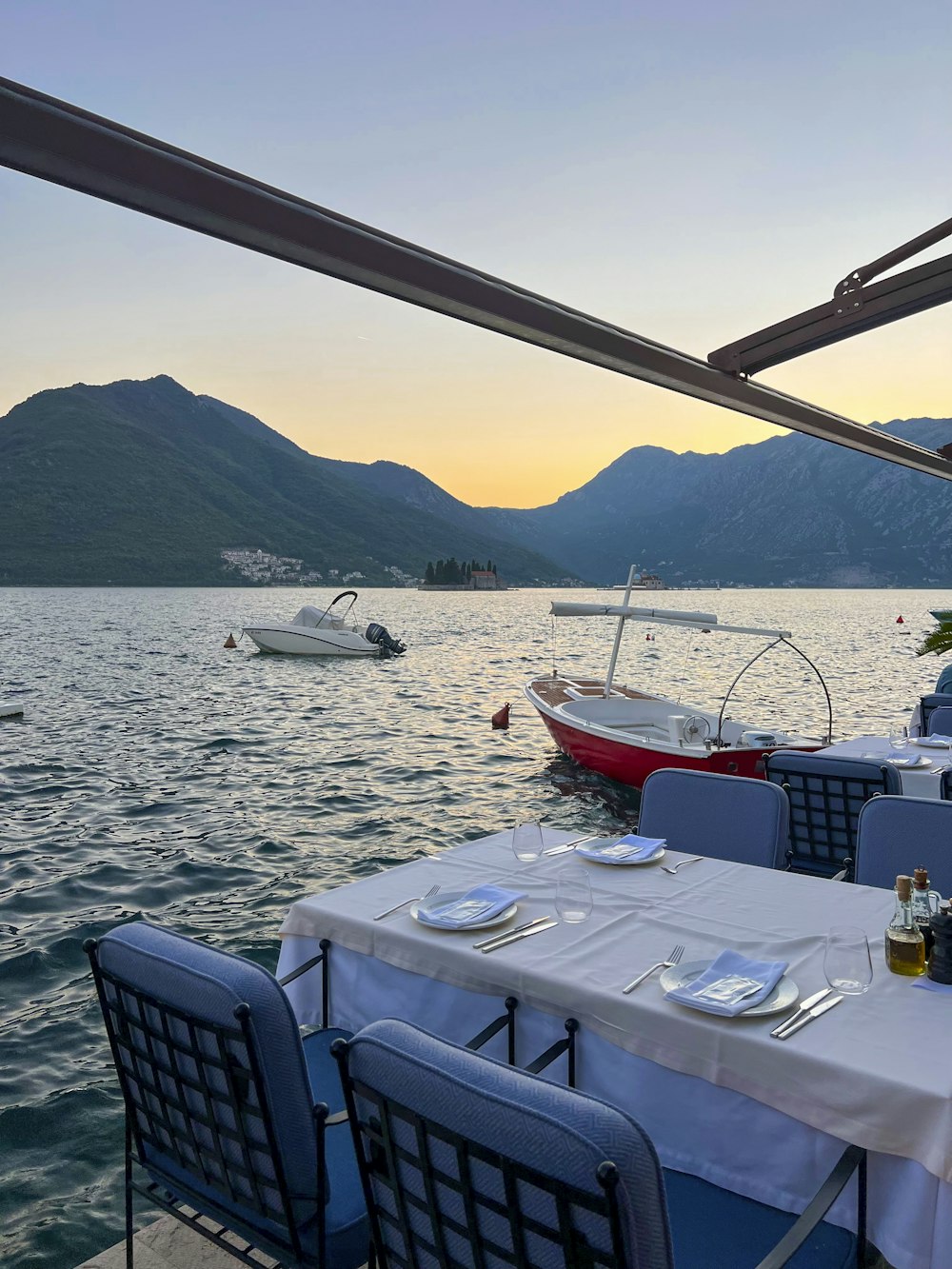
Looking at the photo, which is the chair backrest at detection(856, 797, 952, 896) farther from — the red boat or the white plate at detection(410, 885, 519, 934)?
the red boat

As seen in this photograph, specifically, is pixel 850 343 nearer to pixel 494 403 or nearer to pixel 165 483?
pixel 494 403

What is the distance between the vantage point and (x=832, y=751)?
5.60m

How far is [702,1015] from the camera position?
1938mm

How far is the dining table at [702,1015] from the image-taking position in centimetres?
169

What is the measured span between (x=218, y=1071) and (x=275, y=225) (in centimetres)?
165

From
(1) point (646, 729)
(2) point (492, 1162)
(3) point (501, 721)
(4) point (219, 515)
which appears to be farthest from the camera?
(4) point (219, 515)

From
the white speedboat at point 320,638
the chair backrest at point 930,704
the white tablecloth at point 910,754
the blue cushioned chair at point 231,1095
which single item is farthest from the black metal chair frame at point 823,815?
the white speedboat at point 320,638

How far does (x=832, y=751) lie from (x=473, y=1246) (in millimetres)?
4756

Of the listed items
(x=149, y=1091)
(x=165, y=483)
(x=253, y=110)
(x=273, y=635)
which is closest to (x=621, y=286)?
(x=253, y=110)

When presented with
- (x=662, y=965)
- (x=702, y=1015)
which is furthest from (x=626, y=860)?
(x=702, y=1015)

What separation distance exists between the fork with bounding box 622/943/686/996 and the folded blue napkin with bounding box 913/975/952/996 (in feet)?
1.77

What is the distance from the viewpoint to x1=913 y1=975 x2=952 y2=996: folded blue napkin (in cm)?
202

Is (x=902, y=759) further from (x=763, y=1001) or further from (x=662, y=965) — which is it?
(x=763, y=1001)

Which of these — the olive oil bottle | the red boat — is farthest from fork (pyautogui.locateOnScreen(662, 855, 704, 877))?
the red boat
